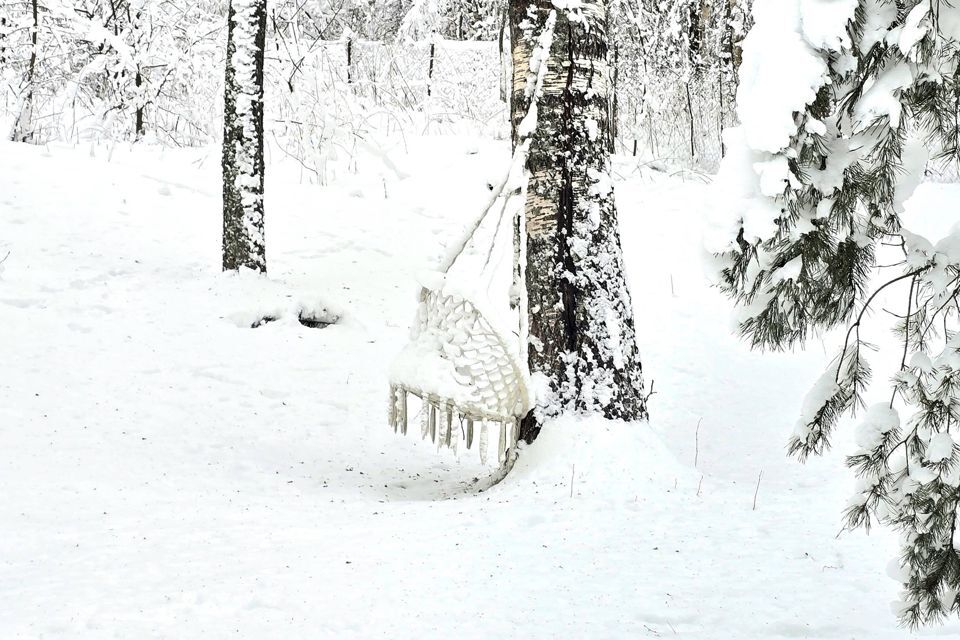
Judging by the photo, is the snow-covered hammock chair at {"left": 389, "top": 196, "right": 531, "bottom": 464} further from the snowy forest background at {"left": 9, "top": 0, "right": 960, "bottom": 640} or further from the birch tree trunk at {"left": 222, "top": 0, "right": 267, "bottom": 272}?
the birch tree trunk at {"left": 222, "top": 0, "right": 267, "bottom": 272}

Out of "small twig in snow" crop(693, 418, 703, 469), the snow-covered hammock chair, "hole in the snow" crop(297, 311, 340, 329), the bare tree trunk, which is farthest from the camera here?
the bare tree trunk

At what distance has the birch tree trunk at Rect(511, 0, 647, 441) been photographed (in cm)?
408

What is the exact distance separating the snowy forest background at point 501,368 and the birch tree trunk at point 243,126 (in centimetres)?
3

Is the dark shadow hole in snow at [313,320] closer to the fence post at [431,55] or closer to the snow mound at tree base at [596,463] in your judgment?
the snow mound at tree base at [596,463]

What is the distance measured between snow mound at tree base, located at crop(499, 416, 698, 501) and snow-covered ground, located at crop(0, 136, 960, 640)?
1 cm

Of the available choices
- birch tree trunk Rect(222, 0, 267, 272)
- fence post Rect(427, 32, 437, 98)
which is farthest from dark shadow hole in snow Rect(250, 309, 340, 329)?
fence post Rect(427, 32, 437, 98)

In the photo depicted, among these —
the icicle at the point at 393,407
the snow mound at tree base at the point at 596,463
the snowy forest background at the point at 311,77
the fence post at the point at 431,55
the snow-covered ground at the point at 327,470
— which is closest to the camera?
the snow-covered ground at the point at 327,470

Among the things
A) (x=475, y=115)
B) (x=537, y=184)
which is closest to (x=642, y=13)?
(x=475, y=115)

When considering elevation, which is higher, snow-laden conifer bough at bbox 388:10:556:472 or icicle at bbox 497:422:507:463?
snow-laden conifer bough at bbox 388:10:556:472

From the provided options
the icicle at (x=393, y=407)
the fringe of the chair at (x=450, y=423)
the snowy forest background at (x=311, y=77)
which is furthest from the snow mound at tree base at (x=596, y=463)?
the snowy forest background at (x=311, y=77)

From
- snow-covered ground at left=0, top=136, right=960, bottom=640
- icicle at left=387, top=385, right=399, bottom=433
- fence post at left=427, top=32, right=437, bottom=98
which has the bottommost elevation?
snow-covered ground at left=0, top=136, right=960, bottom=640

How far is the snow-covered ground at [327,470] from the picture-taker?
2.73 meters

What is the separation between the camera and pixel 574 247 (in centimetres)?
409

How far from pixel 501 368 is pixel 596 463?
0.62 metres
